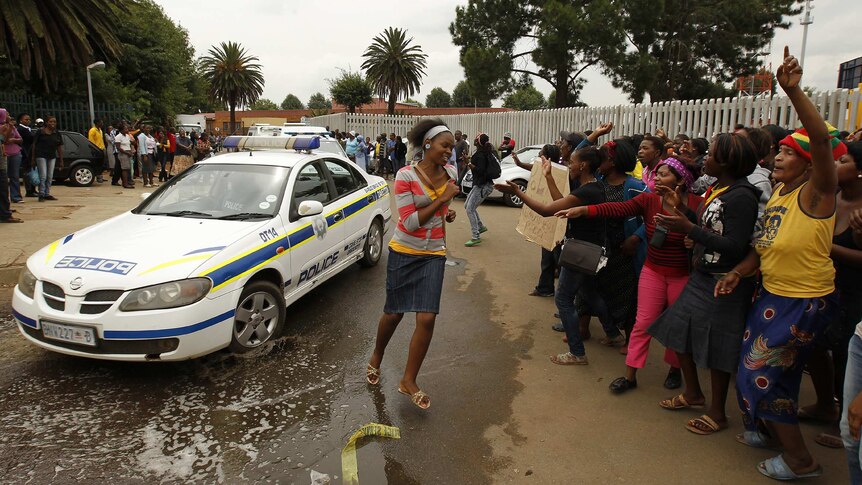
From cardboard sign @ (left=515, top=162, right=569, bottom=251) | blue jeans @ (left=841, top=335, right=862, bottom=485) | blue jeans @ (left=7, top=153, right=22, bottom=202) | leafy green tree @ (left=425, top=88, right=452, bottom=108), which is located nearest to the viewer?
blue jeans @ (left=841, top=335, right=862, bottom=485)

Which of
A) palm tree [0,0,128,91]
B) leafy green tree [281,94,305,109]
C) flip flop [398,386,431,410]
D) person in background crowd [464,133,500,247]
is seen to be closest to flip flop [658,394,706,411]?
flip flop [398,386,431,410]

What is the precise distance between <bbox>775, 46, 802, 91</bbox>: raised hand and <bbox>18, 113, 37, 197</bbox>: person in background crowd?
1271 centimetres

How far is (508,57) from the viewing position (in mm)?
27016

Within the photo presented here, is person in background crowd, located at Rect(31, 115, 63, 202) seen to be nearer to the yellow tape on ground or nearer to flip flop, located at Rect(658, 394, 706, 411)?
the yellow tape on ground

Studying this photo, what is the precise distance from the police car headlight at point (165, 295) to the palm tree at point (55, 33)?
1574cm

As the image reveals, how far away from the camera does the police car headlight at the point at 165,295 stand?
3.69m

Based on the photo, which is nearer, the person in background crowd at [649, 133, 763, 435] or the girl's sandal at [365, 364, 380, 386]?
the person in background crowd at [649, 133, 763, 435]

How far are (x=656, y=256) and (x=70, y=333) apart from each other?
3961 millimetres

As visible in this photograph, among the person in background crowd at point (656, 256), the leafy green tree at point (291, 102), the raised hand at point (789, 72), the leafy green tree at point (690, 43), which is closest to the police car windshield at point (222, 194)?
the person in background crowd at point (656, 256)

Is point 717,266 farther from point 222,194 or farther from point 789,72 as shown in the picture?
point 222,194

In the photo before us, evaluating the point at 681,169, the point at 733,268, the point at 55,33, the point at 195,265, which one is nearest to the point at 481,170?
the point at 681,169

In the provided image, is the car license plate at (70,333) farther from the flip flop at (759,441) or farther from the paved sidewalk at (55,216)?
the flip flop at (759,441)

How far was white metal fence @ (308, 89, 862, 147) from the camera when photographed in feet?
26.2

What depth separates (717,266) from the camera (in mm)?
3057
